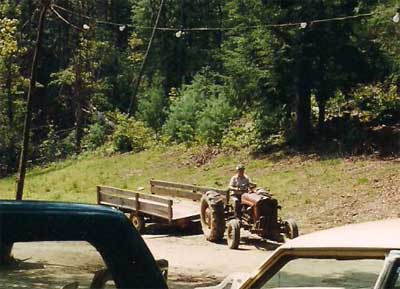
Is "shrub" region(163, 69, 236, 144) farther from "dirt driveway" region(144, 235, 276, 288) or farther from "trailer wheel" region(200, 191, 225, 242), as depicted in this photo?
"dirt driveway" region(144, 235, 276, 288)

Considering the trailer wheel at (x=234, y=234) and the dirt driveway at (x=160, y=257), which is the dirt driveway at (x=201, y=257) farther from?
the trailer wheel at (x=234, y=234)

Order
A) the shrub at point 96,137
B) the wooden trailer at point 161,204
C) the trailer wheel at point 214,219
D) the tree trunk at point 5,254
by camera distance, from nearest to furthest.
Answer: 1. the tree trunk at point 5,254
2. the trailer wheel at point 214,219
3. the wooden trailer at point 161,204
4. the shrub at point 96,137

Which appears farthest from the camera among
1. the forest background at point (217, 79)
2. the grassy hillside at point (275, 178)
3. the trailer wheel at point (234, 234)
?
the forest background at point (217, 79)

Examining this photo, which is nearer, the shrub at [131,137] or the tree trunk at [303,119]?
the tree trunk at [303,119]

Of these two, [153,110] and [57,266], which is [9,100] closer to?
[153,110]

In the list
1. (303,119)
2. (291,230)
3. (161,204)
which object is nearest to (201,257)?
(291,230)

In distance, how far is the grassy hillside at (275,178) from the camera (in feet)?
66.4

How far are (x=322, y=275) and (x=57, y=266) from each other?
1.70m

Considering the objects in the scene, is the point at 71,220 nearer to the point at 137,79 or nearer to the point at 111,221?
the point at 111,221

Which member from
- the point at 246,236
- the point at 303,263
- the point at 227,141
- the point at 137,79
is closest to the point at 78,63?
the point at 137,79

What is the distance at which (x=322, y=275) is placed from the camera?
4.22 metres

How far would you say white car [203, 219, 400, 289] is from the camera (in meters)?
3.56

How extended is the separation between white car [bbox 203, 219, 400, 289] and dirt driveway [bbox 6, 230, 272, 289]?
4.14ft

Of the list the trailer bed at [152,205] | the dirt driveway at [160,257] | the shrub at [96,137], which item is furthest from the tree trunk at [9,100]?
the dirt driveway at [160,257]
